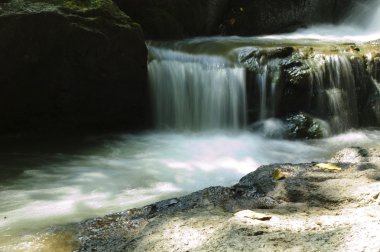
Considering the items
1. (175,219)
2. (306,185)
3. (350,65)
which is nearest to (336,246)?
(175,219)

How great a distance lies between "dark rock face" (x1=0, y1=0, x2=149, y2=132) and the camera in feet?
20.9

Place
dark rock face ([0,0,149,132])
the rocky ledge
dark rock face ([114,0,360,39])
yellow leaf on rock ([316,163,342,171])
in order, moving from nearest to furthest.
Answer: the rocky ledge
yellow leaf on rock ([316,163,342,171])
dark rock face ([0,0,149,132])
dark rock face ([114,0,360,39])

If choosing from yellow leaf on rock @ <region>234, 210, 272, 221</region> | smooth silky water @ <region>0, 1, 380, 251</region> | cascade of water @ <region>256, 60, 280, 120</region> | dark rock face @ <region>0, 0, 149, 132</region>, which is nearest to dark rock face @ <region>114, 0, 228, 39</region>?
smooth silky water @ <region>0, 1, 380, 251</region>

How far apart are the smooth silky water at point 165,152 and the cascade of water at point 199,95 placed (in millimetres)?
21

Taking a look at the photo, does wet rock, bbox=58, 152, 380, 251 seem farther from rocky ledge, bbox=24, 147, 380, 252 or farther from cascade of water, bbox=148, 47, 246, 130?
cascade of water, bbox=148, 47, 246, 130

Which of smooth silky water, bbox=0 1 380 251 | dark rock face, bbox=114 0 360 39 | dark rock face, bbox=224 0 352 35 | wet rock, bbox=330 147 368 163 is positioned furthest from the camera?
dark rock face, bbox=224 0 352 35

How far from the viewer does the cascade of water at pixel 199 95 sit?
27.1 ft

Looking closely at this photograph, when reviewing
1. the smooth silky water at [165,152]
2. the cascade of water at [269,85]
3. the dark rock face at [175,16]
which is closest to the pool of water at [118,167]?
the smooth silky water at [165,152]

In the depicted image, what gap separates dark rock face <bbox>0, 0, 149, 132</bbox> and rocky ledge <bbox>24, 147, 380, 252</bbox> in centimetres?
440

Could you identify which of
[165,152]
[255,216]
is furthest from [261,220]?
[165,152]

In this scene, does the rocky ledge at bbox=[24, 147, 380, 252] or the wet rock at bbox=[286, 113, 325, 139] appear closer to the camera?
the rocky ledge at bbox=[24, 147, 380, 252]

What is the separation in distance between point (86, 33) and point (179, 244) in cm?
544

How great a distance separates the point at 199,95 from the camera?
329 inches

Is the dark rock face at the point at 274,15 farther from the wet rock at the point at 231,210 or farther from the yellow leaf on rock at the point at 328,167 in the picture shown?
the wet rock at the point at 231,210
